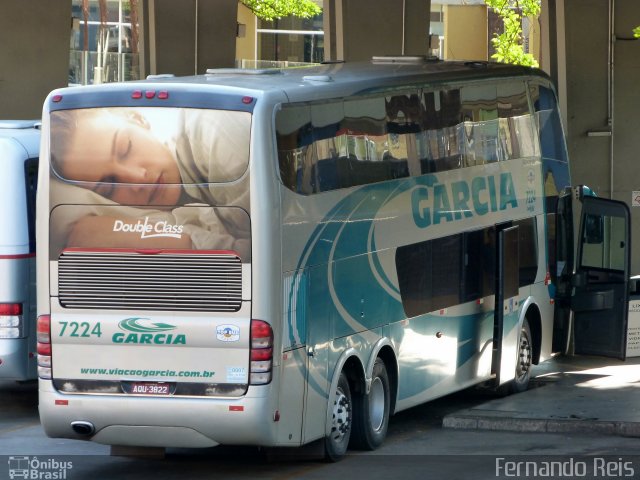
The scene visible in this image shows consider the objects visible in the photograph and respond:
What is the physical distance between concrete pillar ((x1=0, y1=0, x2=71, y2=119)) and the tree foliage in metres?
21.1

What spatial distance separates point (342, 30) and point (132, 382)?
58.2 ft

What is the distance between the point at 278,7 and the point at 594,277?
1216 inches

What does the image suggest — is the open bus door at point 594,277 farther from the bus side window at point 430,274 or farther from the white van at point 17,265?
the white van at point 17,265

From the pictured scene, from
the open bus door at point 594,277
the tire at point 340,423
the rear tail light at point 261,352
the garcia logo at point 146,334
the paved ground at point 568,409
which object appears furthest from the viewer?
the open bus door at point 594,277

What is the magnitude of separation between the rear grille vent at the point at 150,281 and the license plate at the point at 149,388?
62cm

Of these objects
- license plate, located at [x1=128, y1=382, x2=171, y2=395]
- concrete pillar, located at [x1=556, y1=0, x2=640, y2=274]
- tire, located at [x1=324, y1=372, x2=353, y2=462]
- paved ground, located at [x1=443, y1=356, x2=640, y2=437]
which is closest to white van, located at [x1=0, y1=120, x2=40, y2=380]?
license plate, located at [x1=128, y1=382, x2=171, y2=395]

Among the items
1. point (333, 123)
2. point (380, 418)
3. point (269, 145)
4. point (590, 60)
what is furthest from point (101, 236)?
point (590, 60)

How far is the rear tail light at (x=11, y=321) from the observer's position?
46.1 ft

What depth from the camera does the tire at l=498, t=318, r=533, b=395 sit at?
56.9ft

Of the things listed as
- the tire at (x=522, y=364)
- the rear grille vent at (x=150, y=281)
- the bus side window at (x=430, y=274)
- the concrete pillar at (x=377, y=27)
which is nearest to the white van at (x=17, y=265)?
the rear grille vent at (x=150, y=281)

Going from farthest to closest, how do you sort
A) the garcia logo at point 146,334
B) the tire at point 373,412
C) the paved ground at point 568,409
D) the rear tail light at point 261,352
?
the paved ground at point 568,409 → the tire at point 373,412 → the garcia logo at point 146,334 → the rear tail light at point 261,352

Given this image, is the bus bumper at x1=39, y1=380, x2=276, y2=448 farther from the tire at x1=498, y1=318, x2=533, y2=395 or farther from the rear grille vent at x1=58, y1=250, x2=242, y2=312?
the tire at x1=498, y1=318, x2=533, y2=395

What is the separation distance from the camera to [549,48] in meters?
27.5

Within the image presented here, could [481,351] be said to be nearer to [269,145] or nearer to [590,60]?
[269,145]
